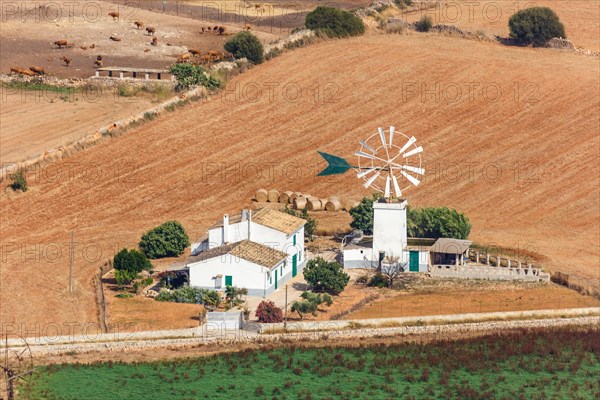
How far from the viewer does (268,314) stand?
304 ft

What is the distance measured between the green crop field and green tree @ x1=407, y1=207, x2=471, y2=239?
16.5 meters

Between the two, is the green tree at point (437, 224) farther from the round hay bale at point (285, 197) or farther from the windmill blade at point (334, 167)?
the round hay bale at point (285, 197)

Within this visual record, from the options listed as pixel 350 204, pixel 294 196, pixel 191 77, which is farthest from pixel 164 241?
pixel 191 77

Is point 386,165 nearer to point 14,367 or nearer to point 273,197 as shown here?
point 273,197

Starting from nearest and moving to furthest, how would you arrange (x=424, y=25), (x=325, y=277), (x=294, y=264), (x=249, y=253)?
(x=325, y=277) < (x=249, y=253) < (x=294, y=264) < (x=424, y=25)

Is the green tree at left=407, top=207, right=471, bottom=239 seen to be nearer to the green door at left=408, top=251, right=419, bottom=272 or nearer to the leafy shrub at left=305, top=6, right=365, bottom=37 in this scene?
the green door at left=408, top=251, right=419, bottom=272

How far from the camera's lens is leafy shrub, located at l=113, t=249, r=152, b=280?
327 feet

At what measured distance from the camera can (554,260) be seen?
10744 centimetres

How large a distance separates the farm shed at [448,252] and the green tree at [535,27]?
5769 cm

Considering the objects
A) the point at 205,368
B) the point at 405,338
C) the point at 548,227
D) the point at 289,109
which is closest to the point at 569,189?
the point at 548,227

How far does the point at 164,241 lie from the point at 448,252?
716 inches

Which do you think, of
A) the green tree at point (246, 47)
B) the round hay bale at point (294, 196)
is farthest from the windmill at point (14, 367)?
the green tree at point (246, 47)

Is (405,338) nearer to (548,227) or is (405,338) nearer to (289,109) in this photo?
(548,227)

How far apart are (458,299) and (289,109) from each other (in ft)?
146
